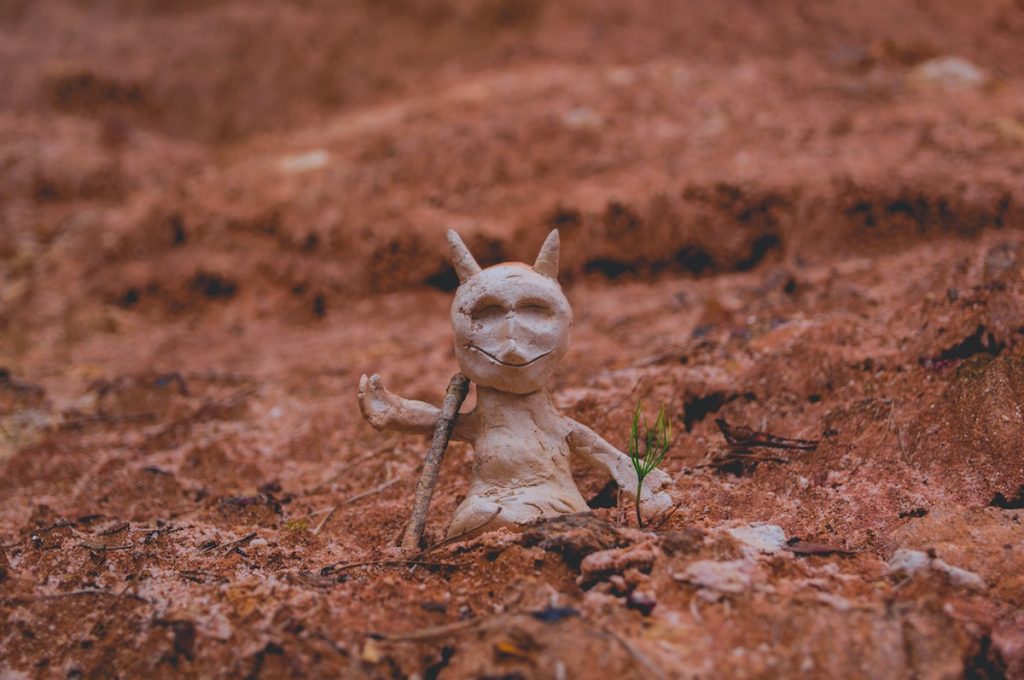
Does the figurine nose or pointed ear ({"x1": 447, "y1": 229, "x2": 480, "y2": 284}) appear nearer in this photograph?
the figurine nose

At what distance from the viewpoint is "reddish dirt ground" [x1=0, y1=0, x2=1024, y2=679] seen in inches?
91.2

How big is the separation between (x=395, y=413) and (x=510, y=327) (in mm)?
536

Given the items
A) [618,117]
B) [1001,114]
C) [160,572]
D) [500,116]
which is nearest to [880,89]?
[1001,114]

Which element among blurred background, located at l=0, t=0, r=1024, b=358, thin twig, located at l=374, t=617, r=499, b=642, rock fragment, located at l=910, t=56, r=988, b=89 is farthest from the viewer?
rock fragment, located at l=910, t=56, r=988, b=89

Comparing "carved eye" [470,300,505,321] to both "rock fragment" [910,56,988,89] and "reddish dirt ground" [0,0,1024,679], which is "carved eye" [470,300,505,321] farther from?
"rock fragment" [910,56,988,89]

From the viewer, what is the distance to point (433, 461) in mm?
2939

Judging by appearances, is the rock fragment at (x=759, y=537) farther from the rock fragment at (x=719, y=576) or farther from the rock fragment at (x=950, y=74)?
the rock fragment at (x=950, y=74)

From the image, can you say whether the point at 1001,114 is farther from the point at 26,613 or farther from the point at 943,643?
the point at 26,613

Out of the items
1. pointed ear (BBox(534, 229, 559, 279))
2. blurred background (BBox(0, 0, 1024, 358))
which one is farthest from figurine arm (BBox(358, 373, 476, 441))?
blurred background (BBox(0, 0, 1024, 358))

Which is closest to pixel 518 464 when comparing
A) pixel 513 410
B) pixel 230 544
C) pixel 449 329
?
pixel 513 410

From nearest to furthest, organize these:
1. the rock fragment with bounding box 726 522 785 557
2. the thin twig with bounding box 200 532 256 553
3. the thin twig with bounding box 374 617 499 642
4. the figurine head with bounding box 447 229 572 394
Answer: the thin twig with bounding box 374 617 499 642 < the rock fragment with bounding box 726 522 785 557 < the figurine head with bounding box 447 229 572 394 < the thin twig with bounding box 200 532 256 553

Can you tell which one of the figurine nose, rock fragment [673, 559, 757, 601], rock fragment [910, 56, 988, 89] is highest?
rock fragment [910, 56, 988, 89]

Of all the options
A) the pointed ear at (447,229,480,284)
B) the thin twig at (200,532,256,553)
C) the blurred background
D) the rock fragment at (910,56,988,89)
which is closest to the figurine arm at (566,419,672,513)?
the pointed ear at (447,229,480,284)

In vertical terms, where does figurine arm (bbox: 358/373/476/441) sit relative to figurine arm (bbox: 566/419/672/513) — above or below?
above
